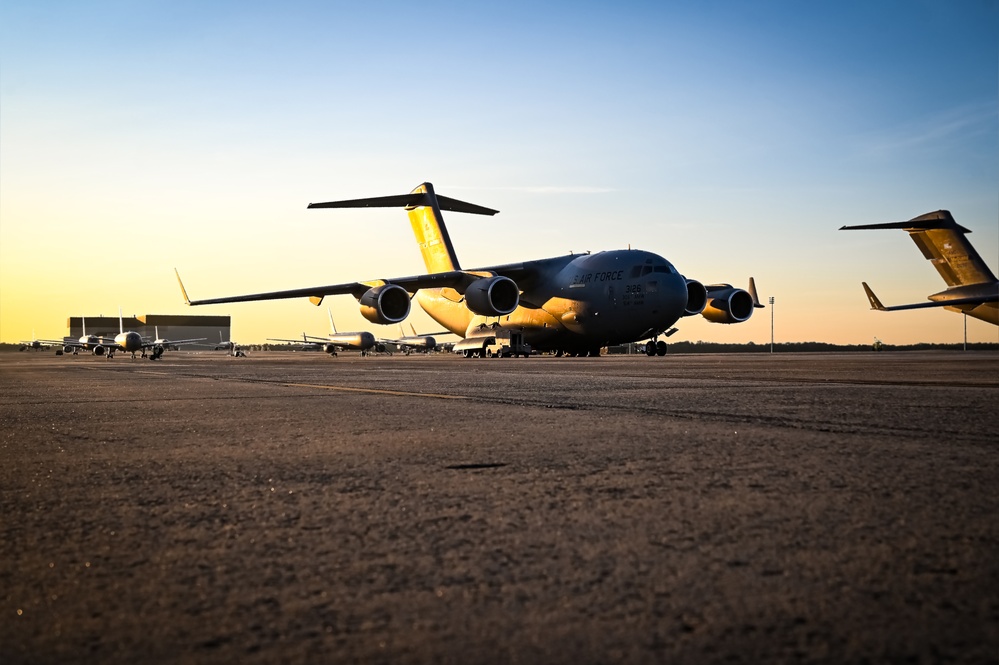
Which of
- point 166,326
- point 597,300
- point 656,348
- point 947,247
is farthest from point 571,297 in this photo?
point 166,326

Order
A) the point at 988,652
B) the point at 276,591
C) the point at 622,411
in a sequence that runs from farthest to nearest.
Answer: the point at 622,411
the point at 276,591
the point at 988,652

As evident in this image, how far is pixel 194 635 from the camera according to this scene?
1537 mm

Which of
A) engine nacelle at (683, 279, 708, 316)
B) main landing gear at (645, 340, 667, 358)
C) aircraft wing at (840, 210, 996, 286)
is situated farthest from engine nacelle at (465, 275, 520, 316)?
aircraft wing at (840, 210, 996, 286)

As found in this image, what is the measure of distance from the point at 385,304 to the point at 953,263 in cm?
1757

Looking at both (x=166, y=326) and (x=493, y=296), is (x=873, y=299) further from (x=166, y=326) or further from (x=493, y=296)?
(x=166, y=326)

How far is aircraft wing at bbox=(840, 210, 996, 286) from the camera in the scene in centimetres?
2539

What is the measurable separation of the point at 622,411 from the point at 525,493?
3.24 meters

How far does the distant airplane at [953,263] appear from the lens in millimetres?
24109

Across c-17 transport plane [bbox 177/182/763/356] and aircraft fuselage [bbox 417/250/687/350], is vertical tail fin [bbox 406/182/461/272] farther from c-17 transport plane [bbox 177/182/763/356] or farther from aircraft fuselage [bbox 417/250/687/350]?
aircraft fuselage [bbox 417/250/687/350]

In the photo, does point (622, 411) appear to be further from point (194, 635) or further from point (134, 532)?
point (194, 635)

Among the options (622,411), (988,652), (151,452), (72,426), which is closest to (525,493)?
(988,652)

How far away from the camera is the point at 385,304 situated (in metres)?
24.7

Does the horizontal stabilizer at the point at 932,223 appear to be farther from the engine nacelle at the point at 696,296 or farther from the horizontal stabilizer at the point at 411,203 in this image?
the horizontal stabilizer at the point at 411,203

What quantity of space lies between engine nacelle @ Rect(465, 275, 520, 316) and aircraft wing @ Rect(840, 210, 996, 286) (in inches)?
429
